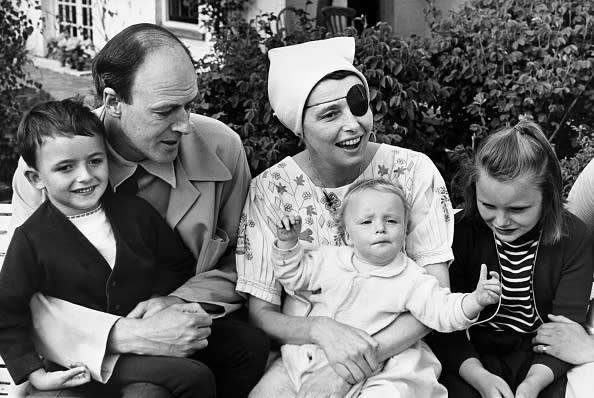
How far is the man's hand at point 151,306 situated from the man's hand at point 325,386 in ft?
1.66

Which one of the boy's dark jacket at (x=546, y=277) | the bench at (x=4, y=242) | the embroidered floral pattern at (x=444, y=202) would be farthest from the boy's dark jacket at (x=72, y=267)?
the boy's dark jacket at (x=546, y=277)

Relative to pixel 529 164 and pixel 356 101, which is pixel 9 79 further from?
pixel 529 164

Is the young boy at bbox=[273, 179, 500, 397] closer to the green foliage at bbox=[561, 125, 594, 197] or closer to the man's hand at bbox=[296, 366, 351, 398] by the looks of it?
the man's hand at bbox=[296, 366, 351, 398]

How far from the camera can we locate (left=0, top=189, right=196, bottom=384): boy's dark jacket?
249cm

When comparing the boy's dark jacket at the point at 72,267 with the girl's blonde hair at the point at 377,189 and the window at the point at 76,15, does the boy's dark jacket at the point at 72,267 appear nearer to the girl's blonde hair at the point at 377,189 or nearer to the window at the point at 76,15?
the girl's blonde hair at the point at 377,189

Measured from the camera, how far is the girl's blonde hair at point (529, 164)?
2.82 meters

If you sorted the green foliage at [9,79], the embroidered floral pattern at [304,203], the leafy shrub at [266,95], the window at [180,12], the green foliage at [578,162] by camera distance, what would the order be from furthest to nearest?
the window at [180,12], the green foliage at [9,79], the green foliage at [578,162], the leafy shrub at [266,95], the embroidered floral pattern at [304,203]

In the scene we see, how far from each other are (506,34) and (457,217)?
2.54 meters

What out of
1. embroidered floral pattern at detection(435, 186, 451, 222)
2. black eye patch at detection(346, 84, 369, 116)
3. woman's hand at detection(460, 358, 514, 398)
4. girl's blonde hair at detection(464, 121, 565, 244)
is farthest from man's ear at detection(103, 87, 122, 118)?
woman's hand at detection(460, 358, 514, 398)

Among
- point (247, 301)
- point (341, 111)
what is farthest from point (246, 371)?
point (341, 111)

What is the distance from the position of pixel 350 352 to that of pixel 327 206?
579mm

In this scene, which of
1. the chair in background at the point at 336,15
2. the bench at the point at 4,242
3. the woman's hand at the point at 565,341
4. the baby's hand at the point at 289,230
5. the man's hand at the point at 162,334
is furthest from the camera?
the chair in background at the point at 336,15

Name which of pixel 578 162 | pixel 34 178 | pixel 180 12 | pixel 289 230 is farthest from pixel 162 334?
pixel 180 12

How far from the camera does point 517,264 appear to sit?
295cm
